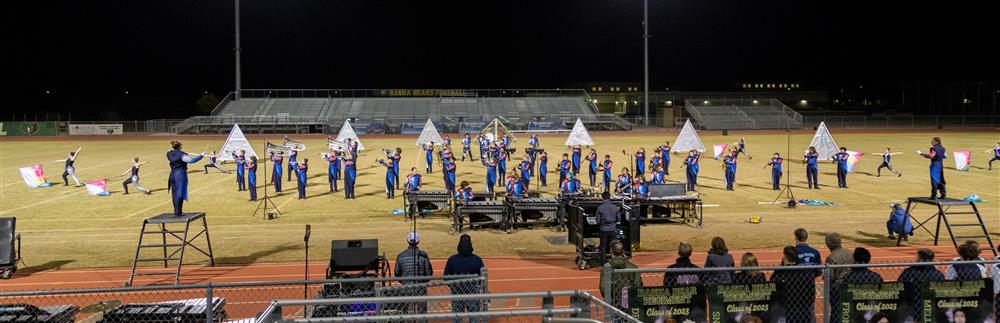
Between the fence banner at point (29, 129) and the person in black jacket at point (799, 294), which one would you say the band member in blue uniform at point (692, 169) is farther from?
the fence banner at point (29, 129)

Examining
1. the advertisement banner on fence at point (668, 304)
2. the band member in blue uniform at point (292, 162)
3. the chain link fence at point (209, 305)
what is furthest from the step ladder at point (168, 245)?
the advertisement banner on fence at point (668, 304)

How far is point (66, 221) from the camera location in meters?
18.2

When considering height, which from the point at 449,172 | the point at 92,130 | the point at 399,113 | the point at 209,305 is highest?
the point at 399,113

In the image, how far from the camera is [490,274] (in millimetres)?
11797

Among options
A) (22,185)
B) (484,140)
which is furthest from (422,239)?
(484,140)

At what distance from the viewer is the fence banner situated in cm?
5931

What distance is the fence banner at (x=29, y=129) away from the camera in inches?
2335

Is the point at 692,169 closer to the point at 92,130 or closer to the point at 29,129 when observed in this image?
the point at 92,130

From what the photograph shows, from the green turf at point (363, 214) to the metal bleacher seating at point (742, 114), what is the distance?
30.9 m

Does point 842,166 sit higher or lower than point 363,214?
higher

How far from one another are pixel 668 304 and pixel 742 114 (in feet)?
219

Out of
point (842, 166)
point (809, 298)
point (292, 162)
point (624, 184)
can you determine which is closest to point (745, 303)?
point (809, 298)

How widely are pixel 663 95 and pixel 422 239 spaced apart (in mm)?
75174

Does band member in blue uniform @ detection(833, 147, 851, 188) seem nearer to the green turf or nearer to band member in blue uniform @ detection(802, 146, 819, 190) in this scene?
the green turf
